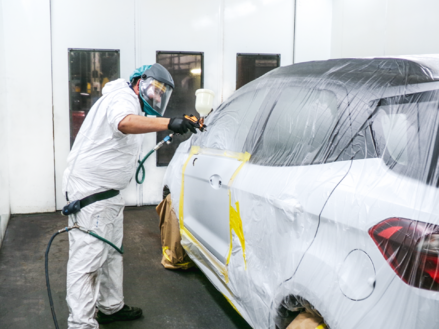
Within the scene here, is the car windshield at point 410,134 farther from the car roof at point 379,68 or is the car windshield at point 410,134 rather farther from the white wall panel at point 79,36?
the white wall panel at point 79,36

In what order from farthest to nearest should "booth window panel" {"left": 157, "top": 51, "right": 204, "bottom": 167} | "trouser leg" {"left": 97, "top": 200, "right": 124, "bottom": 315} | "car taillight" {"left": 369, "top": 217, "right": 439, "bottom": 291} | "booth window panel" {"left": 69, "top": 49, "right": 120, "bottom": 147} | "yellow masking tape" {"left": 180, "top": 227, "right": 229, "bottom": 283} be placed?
"booth window panel" {"left": 157, "top": 51, "right": 204, "bottom": 167} → "booth window panel" {"left": 69, "top": 49, "right": 120, "bottom": 147} → "trouser leg" {"left": 97, "top": 200, "right": 124, "bottom": 315} → "yellow masking tape" {"left": 180, "top": 227, "right": 229, "bottom": 283} → "car taillight" {"left": 369, "top": 217, "right": 439, "bottom": 291}

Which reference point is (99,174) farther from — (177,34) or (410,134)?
(177,34)

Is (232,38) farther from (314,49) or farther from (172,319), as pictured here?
(172,319)

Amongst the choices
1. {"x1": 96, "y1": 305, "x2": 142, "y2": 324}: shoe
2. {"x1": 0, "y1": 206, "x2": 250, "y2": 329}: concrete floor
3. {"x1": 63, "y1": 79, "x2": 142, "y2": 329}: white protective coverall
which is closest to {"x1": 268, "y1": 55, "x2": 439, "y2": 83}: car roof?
{"x1": 63, "y1": 79, "x2": 142, "y2": 329}: white protective coverall

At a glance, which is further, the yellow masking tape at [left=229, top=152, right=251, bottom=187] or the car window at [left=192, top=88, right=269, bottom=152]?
the car window at [left=192, top=88, right=269, bottom=152]

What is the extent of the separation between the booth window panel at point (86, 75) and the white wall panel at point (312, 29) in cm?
244

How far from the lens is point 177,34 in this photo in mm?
5172

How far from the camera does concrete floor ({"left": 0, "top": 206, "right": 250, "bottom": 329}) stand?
8.50 feet

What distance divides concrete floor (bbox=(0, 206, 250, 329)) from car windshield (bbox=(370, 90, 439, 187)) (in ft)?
5.54

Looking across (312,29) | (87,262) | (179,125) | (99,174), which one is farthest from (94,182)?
(312,29)

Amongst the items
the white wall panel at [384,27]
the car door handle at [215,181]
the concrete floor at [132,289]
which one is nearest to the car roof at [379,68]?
the car door handle at [215,181]

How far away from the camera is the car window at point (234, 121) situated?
2.22 m

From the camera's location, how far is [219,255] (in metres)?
2.21

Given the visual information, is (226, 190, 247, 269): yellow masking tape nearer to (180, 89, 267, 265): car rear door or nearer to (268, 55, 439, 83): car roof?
(180, 89, 267, 265): car rear door
